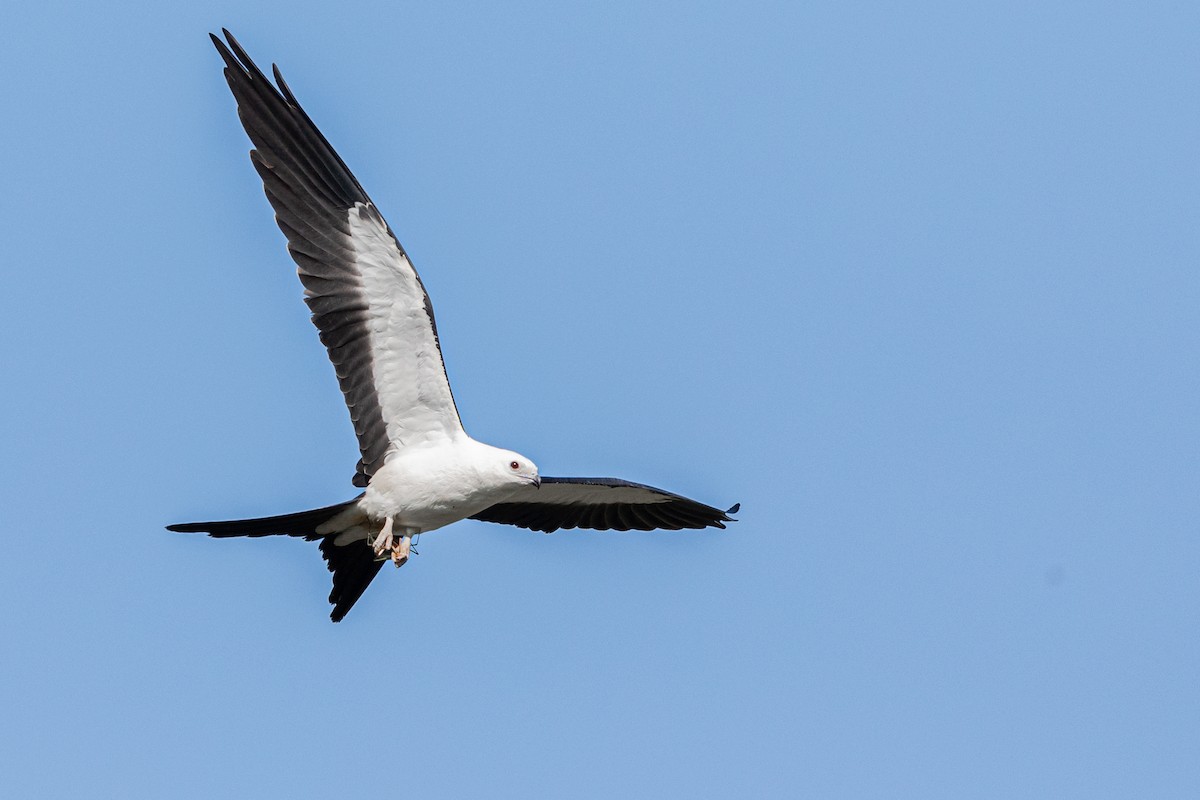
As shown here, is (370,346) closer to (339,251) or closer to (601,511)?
(339,251)

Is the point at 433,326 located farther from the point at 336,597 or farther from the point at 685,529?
the point at 685,529

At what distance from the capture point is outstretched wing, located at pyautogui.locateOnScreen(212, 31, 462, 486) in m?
14.4

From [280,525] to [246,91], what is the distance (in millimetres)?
3250

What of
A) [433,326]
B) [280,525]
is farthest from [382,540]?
[433,326]

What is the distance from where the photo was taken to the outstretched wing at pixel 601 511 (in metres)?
16.2

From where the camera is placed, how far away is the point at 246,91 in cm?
1442

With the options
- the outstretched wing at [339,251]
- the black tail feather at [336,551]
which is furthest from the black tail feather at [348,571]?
the outstretched wing at [339,251]

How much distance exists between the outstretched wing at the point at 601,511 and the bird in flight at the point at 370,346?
151 centimetres

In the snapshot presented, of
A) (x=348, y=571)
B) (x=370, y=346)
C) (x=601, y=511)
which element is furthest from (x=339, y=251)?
(x=601, y=511)

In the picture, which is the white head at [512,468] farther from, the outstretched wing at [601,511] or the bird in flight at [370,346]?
the outstretched wing at [601,511]

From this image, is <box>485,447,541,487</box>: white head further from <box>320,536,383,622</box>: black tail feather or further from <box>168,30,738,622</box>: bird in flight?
<box>320,536,383,622</box>: black tail feather

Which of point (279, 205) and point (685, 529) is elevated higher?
point (279, 205)

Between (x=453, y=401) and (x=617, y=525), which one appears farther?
(x=617, y=525)

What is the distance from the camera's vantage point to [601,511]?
651 inches
